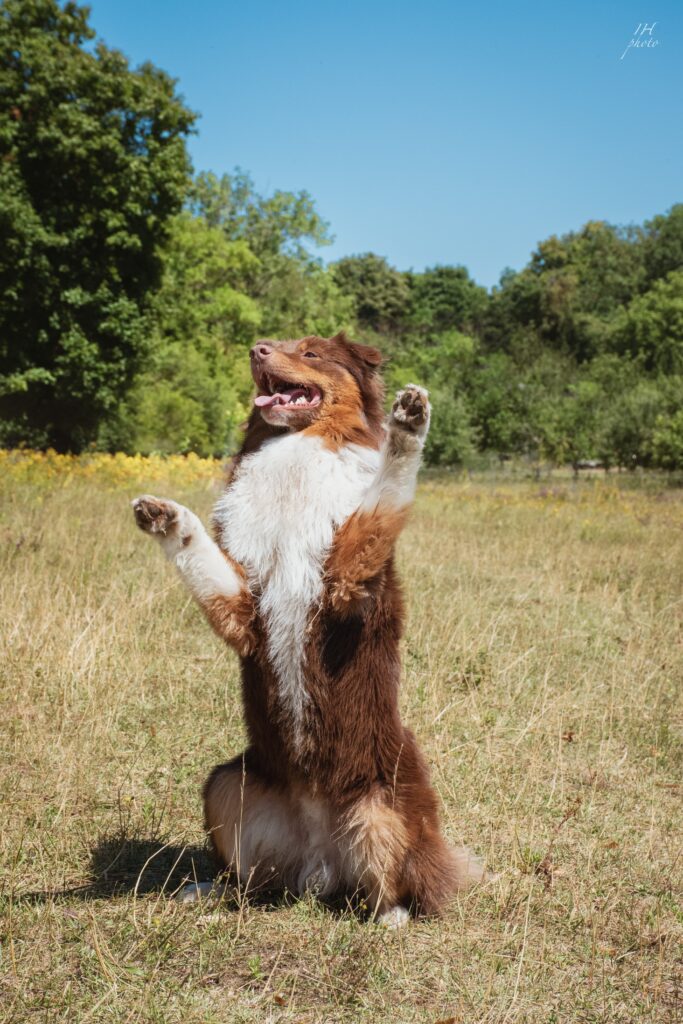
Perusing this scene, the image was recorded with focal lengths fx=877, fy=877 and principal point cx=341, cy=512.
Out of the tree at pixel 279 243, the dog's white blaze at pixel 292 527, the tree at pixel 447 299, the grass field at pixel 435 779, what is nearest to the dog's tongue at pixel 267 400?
the dog's white blaze at pixel 292 527

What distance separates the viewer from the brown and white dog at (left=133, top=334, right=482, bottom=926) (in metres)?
3.09

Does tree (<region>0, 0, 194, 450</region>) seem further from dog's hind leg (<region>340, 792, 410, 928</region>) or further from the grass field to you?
dog's hind leg (<region>340, 792, 410, 928</region>)

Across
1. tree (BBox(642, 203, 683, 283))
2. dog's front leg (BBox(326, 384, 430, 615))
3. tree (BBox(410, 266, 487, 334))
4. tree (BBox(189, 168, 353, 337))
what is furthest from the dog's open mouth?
tree (BBox(410, 266, 487, 334))

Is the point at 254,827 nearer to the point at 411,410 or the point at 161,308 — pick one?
the point at 411,410

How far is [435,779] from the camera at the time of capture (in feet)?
14.6

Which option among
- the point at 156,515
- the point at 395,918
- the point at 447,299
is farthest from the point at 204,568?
the point at 447,299

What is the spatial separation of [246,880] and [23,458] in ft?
39.9

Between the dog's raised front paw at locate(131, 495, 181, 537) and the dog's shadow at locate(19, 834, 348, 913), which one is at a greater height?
the dog's raised front paw at locate(131, 495, 181, 537)

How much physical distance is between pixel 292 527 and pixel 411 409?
2.06ft

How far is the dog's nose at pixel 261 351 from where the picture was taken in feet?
10.8

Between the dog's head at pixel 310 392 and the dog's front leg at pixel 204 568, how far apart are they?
Answer: 0.53 m

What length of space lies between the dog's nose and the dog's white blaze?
1.06ft

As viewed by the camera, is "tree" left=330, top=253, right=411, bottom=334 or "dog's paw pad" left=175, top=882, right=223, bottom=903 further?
"tree" left=330, top=253, right=411, bottom=334

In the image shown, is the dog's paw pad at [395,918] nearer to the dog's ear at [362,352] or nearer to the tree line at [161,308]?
the dog's ear at [362,352]
